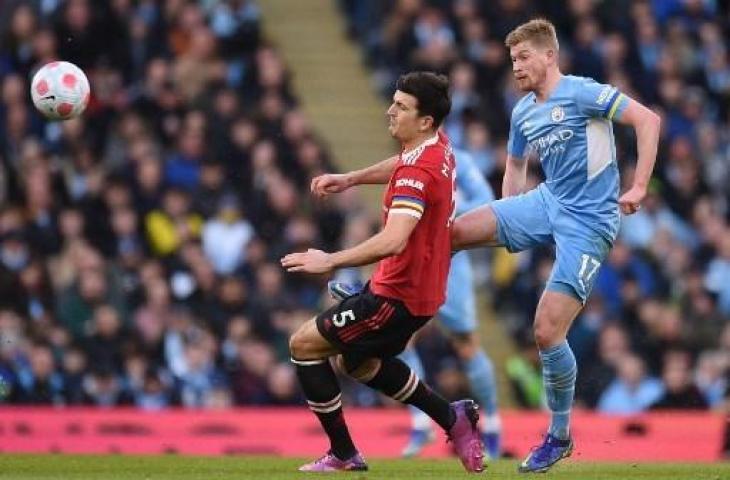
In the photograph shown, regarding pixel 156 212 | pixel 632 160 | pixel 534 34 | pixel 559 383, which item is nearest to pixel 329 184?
pixel 534 34

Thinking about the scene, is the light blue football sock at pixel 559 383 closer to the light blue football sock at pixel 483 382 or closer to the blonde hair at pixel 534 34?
the blonde hair at pixel 534 34

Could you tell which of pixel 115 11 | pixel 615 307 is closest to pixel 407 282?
pixel 615 307

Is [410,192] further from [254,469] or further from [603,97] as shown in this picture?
[254,469]

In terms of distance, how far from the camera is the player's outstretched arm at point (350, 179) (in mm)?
12523

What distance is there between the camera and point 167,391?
61.0ft

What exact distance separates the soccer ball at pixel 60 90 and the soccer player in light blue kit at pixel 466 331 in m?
3.27

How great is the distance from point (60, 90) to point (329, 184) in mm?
2109

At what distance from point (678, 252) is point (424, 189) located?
9.69 meters

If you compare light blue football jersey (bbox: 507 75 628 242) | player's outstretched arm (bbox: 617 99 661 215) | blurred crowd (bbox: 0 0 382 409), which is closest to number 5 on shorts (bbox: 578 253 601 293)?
light blue football jersey (bbox: 507 75 628 242)

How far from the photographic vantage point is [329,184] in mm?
12523

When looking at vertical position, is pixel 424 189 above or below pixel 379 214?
above

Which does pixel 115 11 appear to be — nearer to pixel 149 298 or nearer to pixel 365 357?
pixel 149 298

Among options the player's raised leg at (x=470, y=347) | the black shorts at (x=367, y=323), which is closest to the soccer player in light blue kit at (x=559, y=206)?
the black shorts at (x=367, y=323)

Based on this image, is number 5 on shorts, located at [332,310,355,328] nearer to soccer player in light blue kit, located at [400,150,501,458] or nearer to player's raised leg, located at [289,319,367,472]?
player's raised leg, located at [289,319,367,472]
